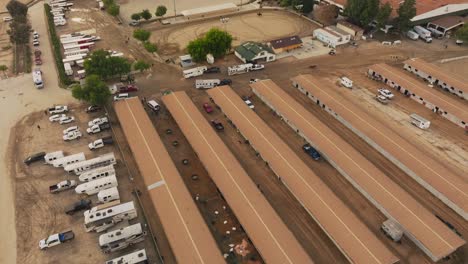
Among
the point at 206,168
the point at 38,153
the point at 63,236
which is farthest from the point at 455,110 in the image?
the point at 38,153

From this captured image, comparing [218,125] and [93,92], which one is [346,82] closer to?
[218,125]

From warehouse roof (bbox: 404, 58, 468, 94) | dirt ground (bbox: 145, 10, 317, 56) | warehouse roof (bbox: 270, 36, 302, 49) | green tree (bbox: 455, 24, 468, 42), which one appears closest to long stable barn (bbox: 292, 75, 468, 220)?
warehouse roof (bbox: 270, 36, 302, 49)

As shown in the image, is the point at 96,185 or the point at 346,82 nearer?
the point at 96,185

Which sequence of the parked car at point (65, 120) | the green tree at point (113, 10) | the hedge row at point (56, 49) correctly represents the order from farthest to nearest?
1. the green tree at point (113, 10)
2. the hedge row at point (56, 49)
3. the parked car at point (65, 120)

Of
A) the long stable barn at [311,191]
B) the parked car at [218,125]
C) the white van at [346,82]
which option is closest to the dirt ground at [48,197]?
the parked car at [218,125]

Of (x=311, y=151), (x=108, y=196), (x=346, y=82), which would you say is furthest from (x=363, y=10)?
(x=108, y=196)

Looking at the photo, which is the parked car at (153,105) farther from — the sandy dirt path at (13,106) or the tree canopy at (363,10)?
the tree canopy at (363,10)
